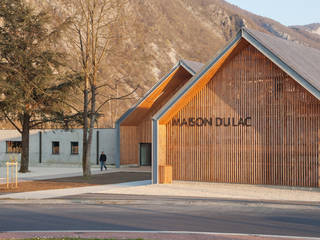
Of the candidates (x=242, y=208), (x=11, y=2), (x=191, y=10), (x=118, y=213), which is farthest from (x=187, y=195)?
(x=191, y=10)

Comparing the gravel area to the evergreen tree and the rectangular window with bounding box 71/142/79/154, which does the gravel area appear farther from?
the rectangular window with bounding box 71/142/79/154

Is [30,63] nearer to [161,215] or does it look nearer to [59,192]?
[59,192]

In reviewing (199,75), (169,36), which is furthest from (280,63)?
(169,36)

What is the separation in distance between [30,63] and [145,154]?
1263 centimetres

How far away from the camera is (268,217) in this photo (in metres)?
16.0

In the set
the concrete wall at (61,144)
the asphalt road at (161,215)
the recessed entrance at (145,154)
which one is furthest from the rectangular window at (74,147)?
the asphalt road at (161,215)

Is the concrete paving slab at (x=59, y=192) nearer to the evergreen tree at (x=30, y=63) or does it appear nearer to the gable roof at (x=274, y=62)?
the gable roof at (x=274, y=62)

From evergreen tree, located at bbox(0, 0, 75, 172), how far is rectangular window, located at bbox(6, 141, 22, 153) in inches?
465

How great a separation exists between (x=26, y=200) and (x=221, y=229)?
1008 centimetres

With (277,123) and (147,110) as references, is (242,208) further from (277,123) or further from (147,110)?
(147,110)

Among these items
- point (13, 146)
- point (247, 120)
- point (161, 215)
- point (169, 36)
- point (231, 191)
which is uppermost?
point (169, 36)

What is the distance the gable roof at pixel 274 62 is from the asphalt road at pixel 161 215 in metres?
7.26

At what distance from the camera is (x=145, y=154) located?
145 ft

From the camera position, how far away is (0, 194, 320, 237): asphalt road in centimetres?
1388
